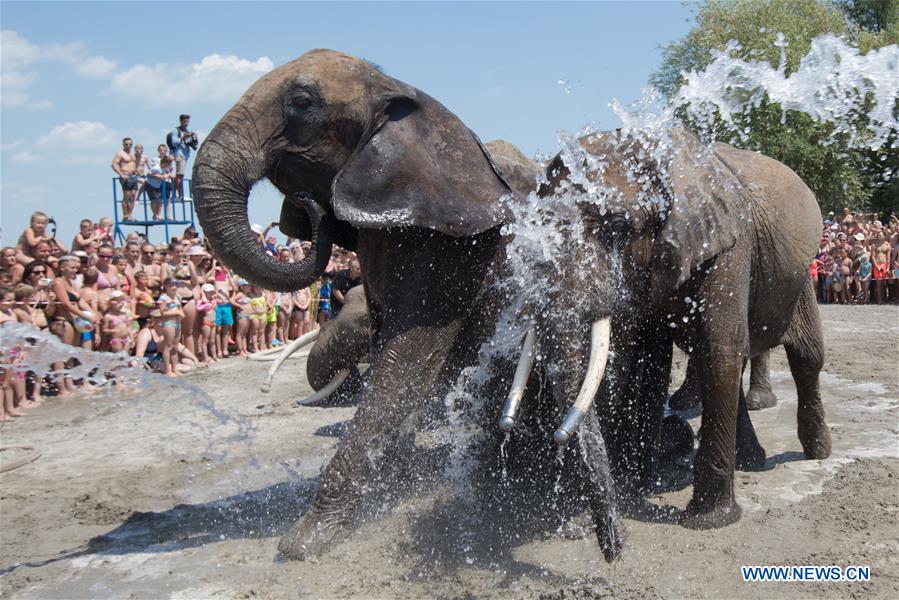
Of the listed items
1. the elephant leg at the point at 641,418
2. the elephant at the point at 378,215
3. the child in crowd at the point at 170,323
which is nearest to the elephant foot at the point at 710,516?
the elephant leg at the point at 641,418

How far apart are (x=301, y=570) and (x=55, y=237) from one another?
8.13 m

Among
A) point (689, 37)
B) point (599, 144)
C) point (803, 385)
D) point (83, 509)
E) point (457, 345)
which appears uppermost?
point (689, 37)

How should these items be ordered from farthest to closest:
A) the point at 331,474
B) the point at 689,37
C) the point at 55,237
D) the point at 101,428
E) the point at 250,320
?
the point at 689,37 < the point at 250,320 < the point at 55,237 < the point at 101,428 < the point at 331,474

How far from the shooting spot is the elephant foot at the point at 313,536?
4695mm

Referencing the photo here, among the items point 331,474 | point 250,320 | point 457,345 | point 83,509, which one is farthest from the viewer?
point 250,320

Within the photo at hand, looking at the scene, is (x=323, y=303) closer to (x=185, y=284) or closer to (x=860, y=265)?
(x=185, y=284)

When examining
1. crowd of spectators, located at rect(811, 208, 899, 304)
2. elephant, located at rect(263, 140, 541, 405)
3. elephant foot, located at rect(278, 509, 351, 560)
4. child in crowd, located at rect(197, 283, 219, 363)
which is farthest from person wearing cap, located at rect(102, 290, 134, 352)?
crowd of spectators, located at rect(811, 208, 899, 304)

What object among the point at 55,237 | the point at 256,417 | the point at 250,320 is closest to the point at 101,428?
the point at 256,417

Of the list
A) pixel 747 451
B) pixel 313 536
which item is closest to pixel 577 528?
pixel 313 536

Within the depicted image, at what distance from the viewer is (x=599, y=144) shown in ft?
16.0

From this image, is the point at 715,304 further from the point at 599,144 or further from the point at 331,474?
the point at 331,474

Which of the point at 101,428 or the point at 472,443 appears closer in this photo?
the point at 472,443

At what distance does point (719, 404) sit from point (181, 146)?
1660cm

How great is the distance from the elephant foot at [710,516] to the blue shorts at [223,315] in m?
9.42
